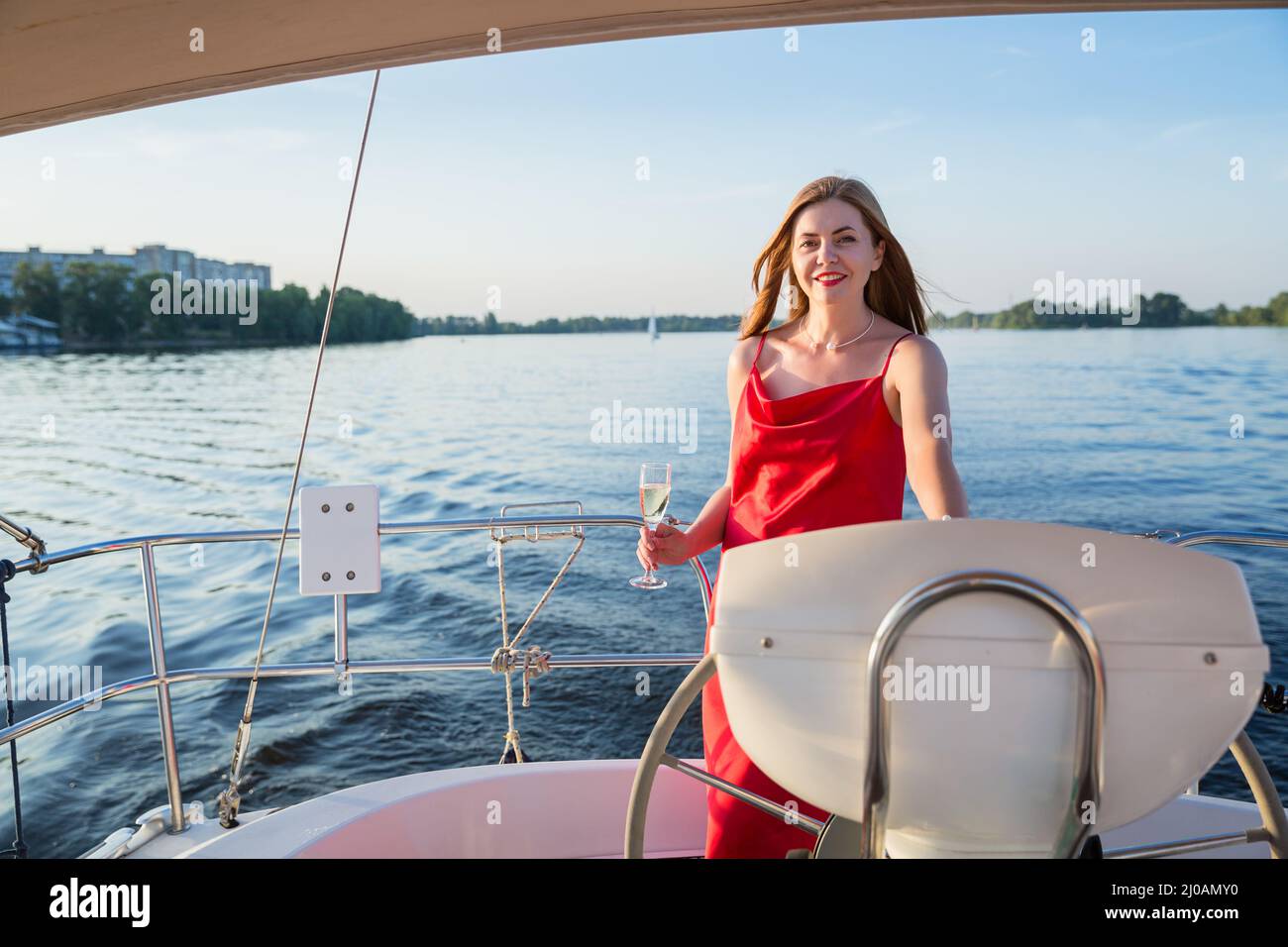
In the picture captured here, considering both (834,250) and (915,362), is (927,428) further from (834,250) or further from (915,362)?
(834,250)

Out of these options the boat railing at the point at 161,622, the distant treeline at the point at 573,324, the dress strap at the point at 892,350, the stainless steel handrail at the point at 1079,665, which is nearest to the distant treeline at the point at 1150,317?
the distant treeline at the point at 573,324

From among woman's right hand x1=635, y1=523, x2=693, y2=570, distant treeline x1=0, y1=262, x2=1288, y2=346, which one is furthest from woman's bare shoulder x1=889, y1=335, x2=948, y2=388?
distant treeline x1=0, y1=262, x2=1288, y2=346

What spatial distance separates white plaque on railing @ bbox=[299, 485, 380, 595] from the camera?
79.2 inches

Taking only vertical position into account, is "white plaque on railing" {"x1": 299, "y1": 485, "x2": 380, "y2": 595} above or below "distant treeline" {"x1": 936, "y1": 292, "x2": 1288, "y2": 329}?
below

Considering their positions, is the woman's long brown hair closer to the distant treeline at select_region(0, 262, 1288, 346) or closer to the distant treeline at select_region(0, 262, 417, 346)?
the distant treeline at select_region(0, 262, 1288, 346)

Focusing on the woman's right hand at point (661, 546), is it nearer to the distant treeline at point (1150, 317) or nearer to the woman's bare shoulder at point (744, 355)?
the woman's bare shoulder at point (744, 355)

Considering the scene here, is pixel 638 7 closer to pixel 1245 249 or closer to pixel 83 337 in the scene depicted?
pixel 1245 249

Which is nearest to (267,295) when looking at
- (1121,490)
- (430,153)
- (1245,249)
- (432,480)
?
(430,153)

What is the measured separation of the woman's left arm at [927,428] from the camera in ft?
4.38

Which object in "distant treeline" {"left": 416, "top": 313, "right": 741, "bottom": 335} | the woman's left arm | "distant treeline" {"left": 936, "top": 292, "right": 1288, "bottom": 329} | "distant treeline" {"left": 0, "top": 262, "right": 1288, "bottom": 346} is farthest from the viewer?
"distant treeline" {"left": 416, "top": 313, "right": 741, "bottom": 335}

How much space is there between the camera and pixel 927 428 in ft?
4.63

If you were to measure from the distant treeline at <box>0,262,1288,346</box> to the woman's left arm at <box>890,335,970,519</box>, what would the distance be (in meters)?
13.7

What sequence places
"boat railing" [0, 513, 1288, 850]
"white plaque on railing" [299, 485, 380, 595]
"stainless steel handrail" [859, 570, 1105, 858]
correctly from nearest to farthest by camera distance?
1. "stainless steel handrail" [859, 570, 1105, 858]
2. "boat railing" [0, 513, 1288, 850]
3. "white plaque on railing" [299, 485, 380, 595]
